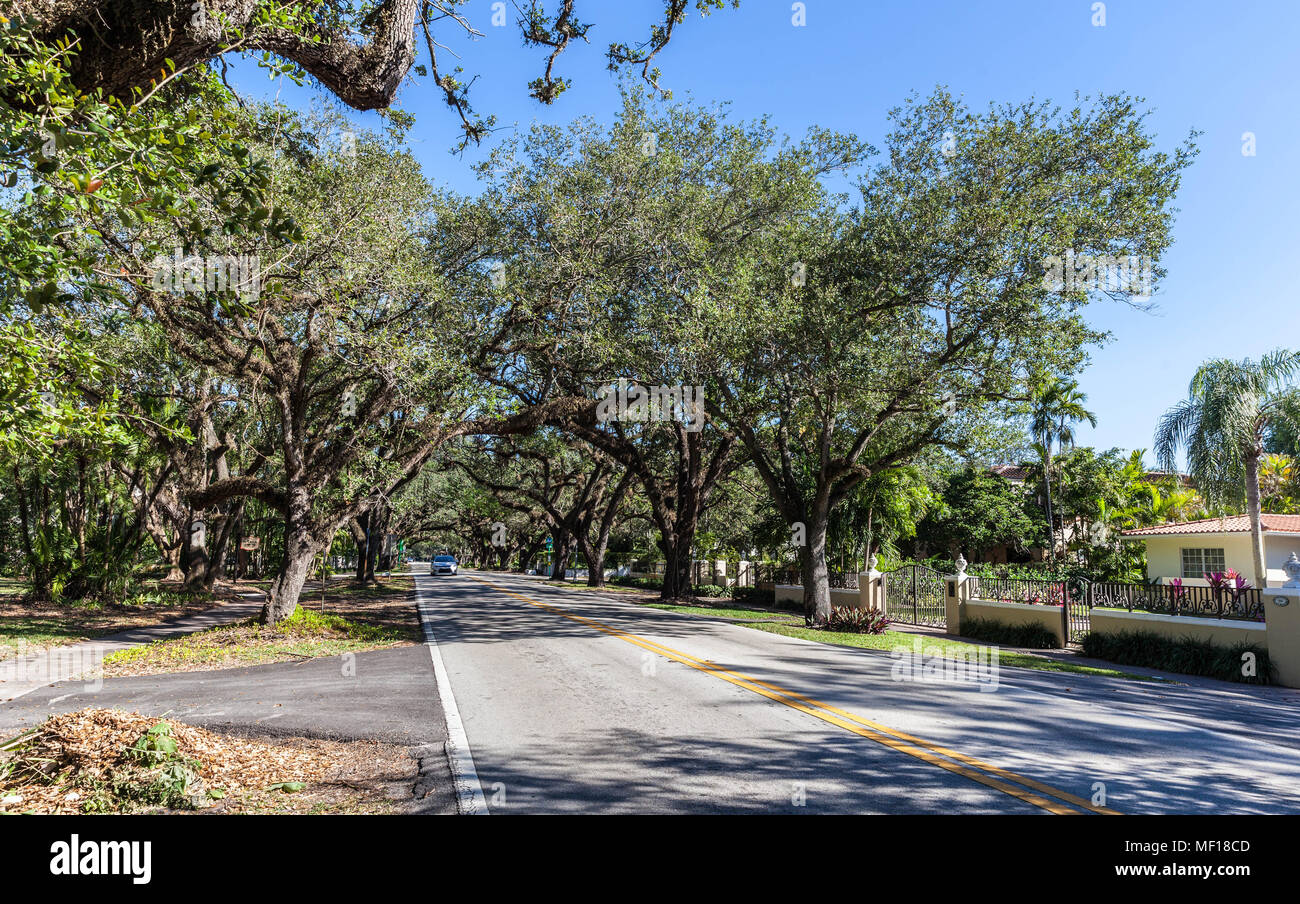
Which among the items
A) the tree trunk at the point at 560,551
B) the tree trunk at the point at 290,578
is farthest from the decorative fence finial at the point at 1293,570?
the tree trunk at the point at 560,551

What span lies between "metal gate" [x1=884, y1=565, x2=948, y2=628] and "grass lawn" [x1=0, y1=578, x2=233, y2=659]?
20.9 meters

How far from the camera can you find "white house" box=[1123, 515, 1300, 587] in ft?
90.0

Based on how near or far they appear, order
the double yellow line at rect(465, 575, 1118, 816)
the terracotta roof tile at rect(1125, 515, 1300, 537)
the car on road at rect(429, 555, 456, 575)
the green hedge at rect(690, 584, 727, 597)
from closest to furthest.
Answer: the double yellow line at rect(465, 575, 1118, 816) → the terracotta roof tile at rect(1125, 515, 1300, 537) → the green hedge at rect(690, 584, 727, 597) → the car on road at rect(429, 555, 456, 575)

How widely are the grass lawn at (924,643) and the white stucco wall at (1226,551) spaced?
14.9m

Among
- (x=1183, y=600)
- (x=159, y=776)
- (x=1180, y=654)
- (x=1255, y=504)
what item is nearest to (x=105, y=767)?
(x=159, y=776)

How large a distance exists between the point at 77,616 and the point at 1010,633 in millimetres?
23669

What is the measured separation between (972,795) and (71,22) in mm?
7808

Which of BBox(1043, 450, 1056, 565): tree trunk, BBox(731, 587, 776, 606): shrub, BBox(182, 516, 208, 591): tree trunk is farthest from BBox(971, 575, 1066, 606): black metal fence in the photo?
BBox(182, 516, 208, 591): tree trunk

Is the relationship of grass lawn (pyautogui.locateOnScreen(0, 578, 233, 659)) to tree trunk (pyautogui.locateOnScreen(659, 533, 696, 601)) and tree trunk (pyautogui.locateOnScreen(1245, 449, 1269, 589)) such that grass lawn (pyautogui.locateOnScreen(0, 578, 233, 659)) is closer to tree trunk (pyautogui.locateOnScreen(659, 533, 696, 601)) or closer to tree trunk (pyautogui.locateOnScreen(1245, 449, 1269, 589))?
tree trunk (pyautogui.locateOnScreen(659, 533, 696, 601))

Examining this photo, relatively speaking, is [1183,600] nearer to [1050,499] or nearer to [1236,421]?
[1236,421]

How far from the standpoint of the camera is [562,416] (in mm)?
19766

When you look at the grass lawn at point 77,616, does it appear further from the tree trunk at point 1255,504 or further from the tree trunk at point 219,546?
the tree trunk at point 1255,504
